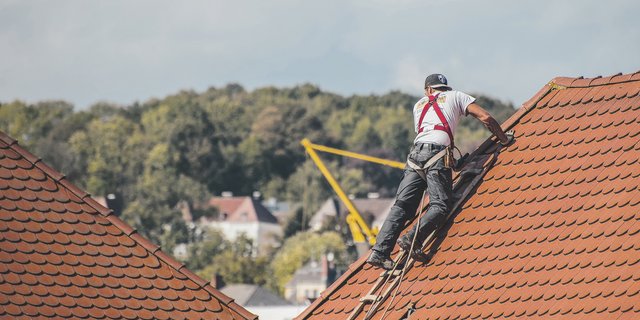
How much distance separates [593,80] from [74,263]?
17.5 ft

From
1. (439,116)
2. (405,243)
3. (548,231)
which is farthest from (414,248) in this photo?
(548,231)

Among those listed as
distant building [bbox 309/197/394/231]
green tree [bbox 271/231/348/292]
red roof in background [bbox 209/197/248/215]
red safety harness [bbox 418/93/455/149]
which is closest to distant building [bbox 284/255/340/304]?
green tree [bbox 271/231/348/292]

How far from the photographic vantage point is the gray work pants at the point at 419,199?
1462 cm

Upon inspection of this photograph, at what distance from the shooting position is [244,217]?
18775 cm

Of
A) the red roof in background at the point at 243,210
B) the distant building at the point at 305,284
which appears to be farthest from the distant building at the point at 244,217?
the distant building at the point at 305,284

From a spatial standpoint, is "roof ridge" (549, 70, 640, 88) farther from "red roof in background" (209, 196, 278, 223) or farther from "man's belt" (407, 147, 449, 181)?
"red roof in background" (209, 196, 278, 223)

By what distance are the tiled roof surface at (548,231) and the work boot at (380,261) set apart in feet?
0.64

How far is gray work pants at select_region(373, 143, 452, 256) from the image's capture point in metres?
14.6

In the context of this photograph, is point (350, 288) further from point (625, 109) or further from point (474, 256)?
point (625, 109)

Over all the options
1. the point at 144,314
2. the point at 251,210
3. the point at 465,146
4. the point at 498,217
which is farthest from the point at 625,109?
the point at 251,210

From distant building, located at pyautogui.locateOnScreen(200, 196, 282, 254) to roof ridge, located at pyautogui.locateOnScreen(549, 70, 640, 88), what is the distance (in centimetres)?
16813

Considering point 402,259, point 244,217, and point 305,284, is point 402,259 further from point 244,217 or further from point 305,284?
point 244,217

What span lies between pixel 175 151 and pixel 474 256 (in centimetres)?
17561

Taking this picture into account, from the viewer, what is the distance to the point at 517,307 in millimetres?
13172
